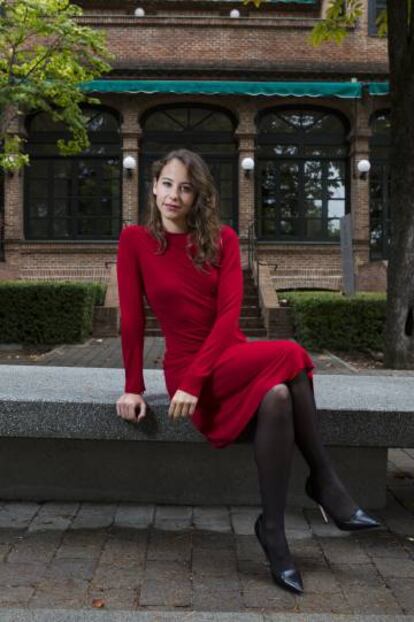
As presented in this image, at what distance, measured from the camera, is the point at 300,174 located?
2114 centimetres

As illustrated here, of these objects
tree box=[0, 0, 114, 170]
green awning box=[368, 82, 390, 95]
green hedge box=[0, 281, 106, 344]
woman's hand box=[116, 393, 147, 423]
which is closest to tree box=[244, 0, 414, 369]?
tree box=[0, 0, 114, 170]

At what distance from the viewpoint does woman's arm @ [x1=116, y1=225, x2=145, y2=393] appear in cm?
306

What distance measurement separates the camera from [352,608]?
2547 mm

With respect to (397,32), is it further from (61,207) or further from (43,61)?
(61,207)

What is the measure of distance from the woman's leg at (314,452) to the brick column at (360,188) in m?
17.9

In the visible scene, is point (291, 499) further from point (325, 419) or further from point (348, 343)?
point (348, 343)

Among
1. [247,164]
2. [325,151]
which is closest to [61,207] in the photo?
[247,164]

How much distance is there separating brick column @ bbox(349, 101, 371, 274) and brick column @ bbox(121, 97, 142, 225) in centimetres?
653

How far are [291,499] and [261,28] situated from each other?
19663 millimetres

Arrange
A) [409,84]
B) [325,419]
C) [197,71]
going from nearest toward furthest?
[325,419], [409,84], [197,71]

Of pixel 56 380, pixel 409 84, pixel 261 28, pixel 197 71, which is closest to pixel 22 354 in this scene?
pixel 409 84

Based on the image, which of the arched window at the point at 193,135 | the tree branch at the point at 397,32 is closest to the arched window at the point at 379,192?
the arched window at the point at 193,135

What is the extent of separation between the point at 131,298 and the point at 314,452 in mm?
1069

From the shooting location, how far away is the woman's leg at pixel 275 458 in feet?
8.89
